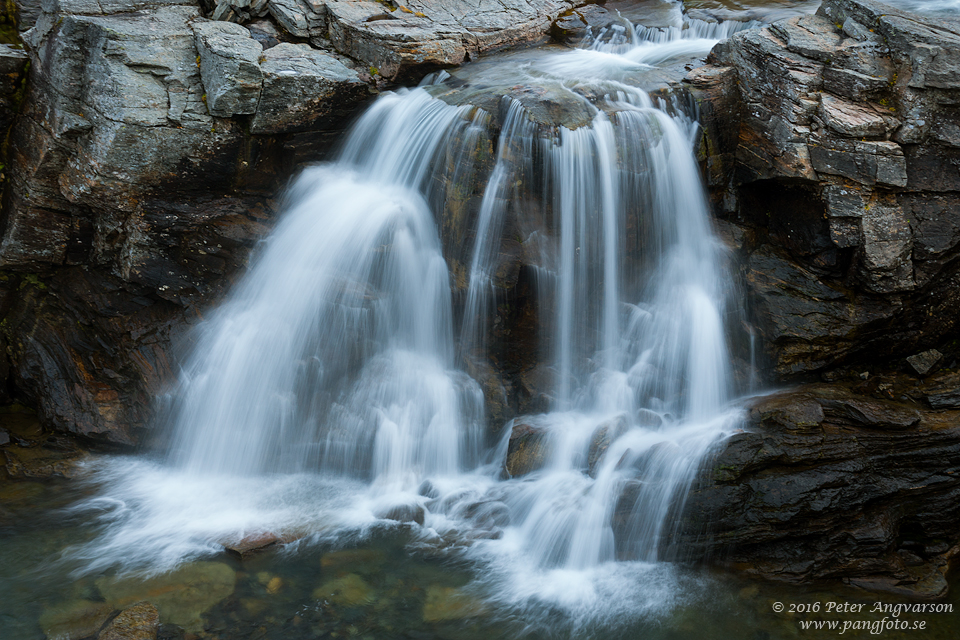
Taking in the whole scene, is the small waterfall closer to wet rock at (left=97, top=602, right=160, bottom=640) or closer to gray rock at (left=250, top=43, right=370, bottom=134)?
gray rock at (left=250, top=43, right=370, bottom=134)

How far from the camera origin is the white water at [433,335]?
7.57 m

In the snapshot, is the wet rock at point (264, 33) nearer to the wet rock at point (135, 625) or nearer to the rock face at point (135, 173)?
the rock face at point (135, 173)

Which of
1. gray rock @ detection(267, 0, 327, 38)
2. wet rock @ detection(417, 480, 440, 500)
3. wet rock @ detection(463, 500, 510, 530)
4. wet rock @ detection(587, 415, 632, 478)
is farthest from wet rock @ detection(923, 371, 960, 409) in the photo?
gray rock @ detection(267, 0, 327, 38)

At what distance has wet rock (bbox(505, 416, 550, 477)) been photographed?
7371 millimetres

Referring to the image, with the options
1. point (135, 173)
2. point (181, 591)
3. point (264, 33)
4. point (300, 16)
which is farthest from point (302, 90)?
point (181, 591)

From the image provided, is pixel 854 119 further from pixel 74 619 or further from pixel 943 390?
pixel 74 619

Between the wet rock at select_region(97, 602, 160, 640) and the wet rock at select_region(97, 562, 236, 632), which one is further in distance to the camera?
the wet rock at select_region(97, 562, 236, 632)

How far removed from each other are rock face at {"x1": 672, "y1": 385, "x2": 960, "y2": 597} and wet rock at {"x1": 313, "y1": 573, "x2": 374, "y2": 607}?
3.16 metres

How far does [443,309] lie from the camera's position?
8.01m

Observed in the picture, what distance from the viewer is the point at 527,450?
7.41 metres

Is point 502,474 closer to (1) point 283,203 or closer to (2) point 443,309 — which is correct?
(2) point 443,309

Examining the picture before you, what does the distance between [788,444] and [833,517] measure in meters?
0.81

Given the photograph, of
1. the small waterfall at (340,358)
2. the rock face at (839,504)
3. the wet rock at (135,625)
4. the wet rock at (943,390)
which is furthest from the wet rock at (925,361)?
the wet rock at (135,625)

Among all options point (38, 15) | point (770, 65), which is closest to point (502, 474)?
point (770, 65)
